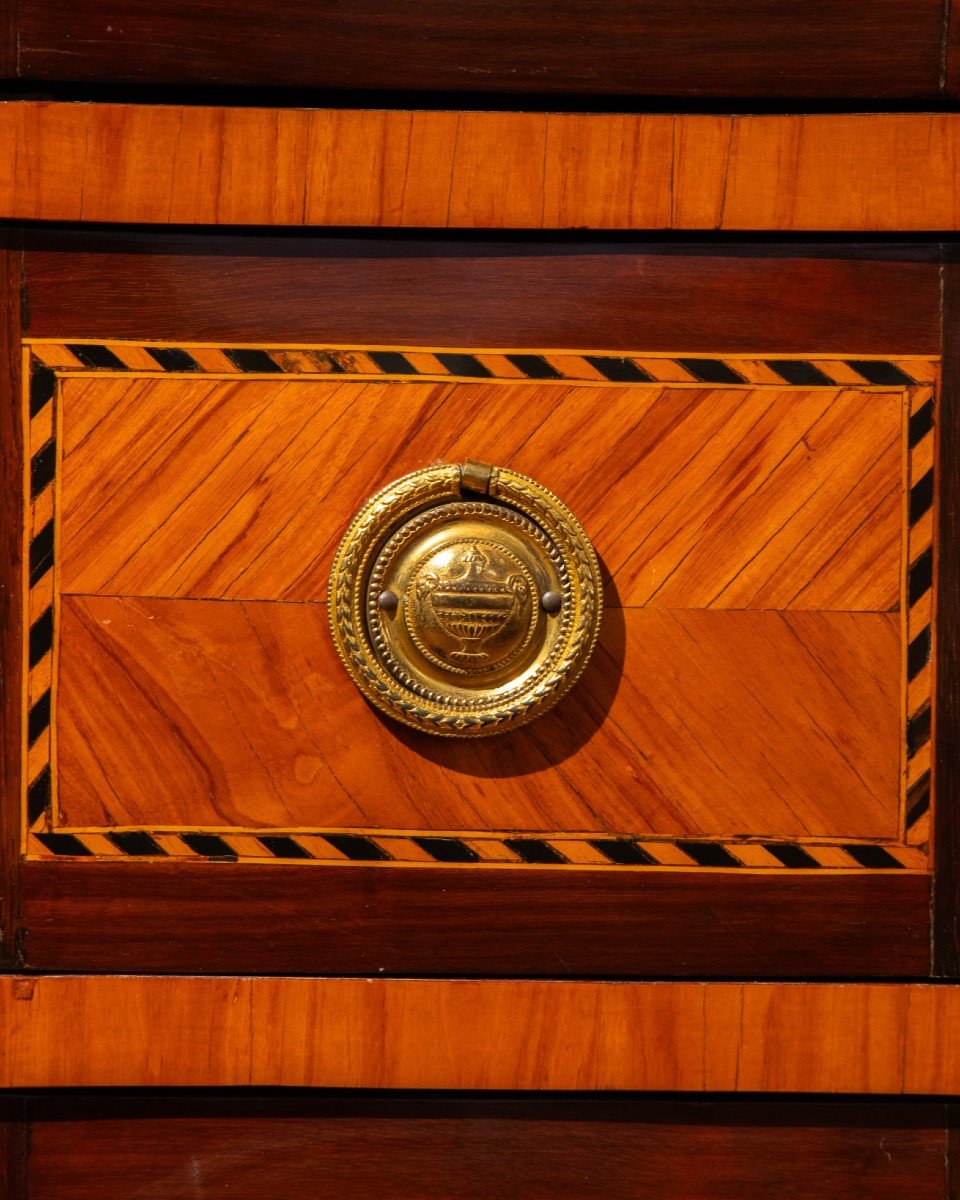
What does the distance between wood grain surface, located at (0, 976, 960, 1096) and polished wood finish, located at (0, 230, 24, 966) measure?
13 cm

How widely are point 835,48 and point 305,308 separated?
2.47ft

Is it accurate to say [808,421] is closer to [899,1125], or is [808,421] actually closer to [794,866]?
[794,866]

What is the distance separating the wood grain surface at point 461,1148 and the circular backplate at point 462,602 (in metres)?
0.51

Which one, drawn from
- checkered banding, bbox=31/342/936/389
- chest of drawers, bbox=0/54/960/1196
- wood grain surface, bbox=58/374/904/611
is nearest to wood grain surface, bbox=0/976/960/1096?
chest of drawers, bbox=0/54/960/1196

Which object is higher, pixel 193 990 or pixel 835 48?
pixel 835 48

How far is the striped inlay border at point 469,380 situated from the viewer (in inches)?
63.2

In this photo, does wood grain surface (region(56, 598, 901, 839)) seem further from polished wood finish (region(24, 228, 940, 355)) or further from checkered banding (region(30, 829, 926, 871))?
polished wood finish (region(24, 228, 940, 355))

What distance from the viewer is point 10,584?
1.61 m

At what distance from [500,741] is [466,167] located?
2.42 ft

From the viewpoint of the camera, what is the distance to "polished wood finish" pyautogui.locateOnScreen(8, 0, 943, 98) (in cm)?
157

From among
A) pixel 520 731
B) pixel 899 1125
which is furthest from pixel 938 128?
pixel 899 1125

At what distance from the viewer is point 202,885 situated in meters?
1.61

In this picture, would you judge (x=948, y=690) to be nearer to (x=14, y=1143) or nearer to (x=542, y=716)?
(x=542, y=716)

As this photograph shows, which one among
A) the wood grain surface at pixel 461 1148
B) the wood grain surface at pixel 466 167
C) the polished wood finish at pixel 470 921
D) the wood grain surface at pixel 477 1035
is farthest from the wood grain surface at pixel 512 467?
the wood grain surface at pixel 461 1148
